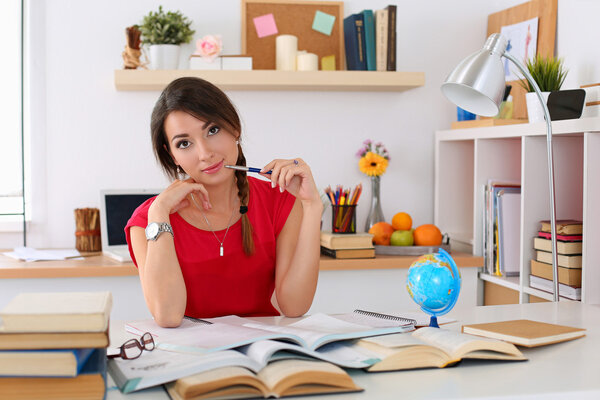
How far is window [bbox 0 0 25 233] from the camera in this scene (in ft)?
9.43

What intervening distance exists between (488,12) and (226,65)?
1301mm

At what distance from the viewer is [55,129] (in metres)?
2.90

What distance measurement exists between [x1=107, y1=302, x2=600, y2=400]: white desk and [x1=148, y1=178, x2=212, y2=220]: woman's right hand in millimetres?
670

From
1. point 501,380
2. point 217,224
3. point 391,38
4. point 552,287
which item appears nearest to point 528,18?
point 391,38

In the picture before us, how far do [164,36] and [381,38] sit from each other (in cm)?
91

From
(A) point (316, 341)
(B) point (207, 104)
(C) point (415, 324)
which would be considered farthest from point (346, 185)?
(A) point (316, 341)

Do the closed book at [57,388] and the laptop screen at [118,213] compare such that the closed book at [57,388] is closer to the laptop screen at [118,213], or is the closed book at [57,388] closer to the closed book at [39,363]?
the closed book at [39,363]

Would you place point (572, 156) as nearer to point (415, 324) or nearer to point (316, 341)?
point (415, 324)

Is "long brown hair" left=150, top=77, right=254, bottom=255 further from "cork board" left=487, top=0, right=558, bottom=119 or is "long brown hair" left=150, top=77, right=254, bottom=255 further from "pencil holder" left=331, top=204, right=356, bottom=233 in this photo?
"cork board" left=487, top=0, right=558, bottom=119

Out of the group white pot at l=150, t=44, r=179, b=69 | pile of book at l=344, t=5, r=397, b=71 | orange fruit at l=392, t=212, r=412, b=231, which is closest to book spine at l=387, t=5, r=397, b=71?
pile of book at l=344, t=5, r=397, b=71

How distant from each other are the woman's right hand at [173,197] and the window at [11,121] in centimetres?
144

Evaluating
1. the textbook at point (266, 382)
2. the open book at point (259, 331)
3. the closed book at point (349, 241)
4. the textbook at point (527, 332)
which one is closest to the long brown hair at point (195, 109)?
the open book at point (259, 331)

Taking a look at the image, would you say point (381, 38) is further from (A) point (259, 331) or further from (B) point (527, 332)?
(A) point (259, 331)

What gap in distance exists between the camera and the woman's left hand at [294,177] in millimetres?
1613
